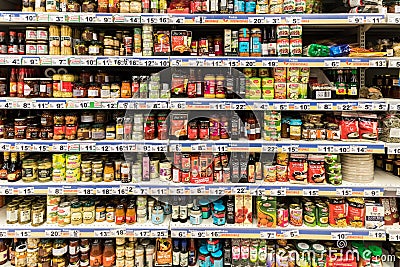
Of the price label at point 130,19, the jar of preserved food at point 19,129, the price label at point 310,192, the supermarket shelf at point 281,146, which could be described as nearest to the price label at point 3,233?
the jar of preserved food at point 19,129

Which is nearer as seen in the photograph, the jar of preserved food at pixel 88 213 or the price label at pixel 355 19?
the price label at pixel 355 19

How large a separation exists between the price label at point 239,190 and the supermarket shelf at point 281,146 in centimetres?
31

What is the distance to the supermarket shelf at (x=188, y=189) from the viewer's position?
2324 millimetres

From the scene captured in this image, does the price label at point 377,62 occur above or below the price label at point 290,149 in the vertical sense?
above

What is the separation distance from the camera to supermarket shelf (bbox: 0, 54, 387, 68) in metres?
2.29

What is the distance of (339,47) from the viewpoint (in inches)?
90.8

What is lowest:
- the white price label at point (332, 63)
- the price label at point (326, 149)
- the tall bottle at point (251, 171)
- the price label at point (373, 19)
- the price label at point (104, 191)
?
the price label at point (104, 191)

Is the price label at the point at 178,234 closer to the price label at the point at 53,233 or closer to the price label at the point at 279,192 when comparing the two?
the price label at the point at 279,192

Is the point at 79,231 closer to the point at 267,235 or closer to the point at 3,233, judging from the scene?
the point at 3,233

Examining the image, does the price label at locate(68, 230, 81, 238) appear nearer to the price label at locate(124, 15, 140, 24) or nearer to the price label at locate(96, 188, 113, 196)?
the price label at locate(96, 188, 113, 196)

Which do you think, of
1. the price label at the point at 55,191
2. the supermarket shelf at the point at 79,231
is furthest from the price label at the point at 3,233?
the price label at the point at 55,191

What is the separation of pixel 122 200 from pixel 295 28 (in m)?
2.06

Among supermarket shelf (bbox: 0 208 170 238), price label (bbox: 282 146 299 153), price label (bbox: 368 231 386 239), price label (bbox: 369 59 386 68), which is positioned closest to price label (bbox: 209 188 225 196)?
supermarket shelf (bbox: 0 208 170 238)

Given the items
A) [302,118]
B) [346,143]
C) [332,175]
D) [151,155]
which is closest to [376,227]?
[332,175]
